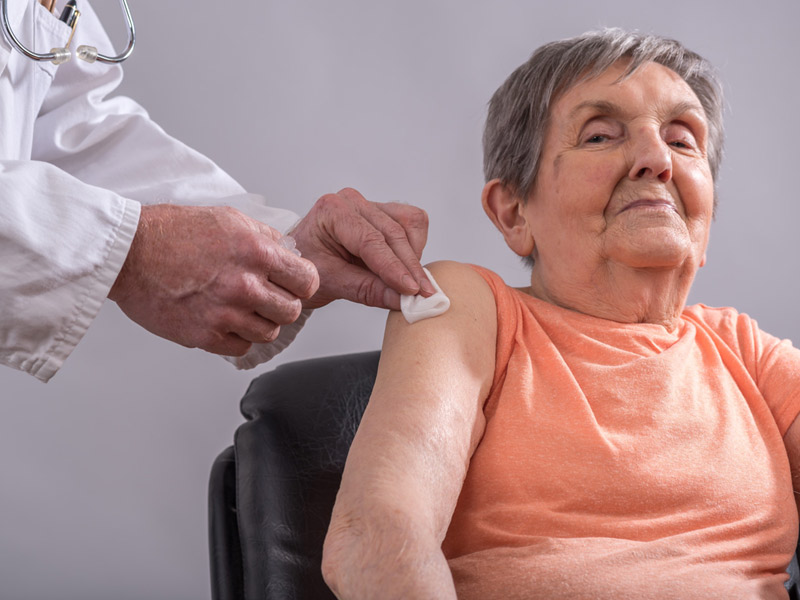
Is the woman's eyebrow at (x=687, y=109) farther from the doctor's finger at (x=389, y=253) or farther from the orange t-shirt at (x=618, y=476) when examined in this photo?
the doctor's finger at (x=389, y=253)

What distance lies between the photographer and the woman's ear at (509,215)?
4.55ft

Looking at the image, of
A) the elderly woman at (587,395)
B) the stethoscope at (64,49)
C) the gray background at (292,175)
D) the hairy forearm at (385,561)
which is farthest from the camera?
the gray background at (292,175)

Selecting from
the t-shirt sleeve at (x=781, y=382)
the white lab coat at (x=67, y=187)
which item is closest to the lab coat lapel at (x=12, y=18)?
the white lab coat at (x=67, y=187)

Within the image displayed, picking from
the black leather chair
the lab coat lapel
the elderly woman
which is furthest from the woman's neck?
the lab coat lapel

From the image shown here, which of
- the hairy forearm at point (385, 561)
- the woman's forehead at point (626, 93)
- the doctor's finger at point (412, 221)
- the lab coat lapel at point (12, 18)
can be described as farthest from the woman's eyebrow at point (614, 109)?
the lab coat lapel at point (12, 18)

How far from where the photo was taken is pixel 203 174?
64.1 inches

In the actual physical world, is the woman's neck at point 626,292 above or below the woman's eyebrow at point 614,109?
below

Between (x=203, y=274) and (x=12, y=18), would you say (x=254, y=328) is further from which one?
(x=12, y=18)

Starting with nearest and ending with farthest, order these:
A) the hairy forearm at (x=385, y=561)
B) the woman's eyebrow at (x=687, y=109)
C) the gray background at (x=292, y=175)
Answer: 1. the hairy forearm at (x=385, y=561)
2. the woman's eyebrow at (x=687, y=109)
3. the gray background at (x=292, y=175)

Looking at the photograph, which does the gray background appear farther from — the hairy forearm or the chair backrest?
the hairy forearm

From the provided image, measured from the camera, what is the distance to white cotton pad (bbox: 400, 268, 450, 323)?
3.73 feet

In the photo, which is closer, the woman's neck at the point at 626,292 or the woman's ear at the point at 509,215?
the woman's neck at the point at 626,292

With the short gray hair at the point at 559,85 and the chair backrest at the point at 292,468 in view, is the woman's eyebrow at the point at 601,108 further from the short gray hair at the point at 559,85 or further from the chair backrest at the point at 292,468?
the chair backrest at the point at 292,468

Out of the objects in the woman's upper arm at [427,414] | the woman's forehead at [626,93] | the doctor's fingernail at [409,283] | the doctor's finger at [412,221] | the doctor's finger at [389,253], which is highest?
the woman's forehead at [626,93]
